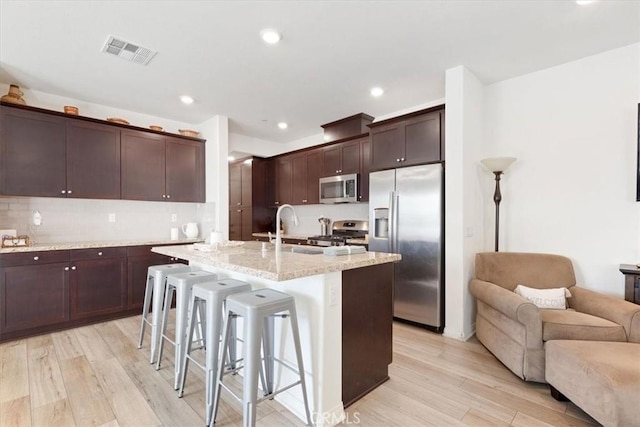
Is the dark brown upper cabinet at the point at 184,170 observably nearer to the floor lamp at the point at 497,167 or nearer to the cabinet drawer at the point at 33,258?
the cabinet drawer at the point at 33,258

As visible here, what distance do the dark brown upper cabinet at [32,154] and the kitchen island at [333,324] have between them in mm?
2556

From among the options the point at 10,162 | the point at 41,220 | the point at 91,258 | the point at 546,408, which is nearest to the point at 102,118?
the point at 10,162

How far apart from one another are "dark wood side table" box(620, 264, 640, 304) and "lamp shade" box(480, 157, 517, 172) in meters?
1.26

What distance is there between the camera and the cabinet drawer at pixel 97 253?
3478mm

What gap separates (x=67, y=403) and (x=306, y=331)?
5.56 ft

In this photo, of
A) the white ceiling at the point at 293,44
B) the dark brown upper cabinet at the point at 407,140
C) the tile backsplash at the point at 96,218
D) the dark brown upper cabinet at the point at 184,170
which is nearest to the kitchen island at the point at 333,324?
the dark brown upper cabinet at the point at 407,140

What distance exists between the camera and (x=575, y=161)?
9.71 feet

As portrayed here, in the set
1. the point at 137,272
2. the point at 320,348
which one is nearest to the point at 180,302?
the point at 320,348

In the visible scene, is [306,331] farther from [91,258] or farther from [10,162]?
[10,162]

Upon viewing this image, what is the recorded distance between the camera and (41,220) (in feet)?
12.0

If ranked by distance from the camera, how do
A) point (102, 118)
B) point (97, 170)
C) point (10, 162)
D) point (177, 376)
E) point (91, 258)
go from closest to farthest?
point (177, 376), point (10, 162), point (91, 258), point (97, 170), point (102, 118)

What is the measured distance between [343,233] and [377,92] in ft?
7.09

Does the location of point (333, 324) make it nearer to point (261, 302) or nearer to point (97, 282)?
point (261, 302)

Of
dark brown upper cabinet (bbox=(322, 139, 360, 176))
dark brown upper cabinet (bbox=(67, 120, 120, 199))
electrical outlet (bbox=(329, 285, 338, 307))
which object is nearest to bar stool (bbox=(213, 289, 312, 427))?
electrical outlet (bbox=(329, 285, 338, 307))
